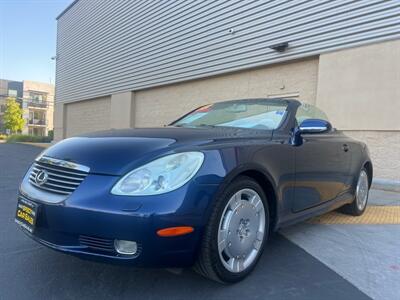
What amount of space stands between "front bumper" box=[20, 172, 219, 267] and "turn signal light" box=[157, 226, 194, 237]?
0.07 ft

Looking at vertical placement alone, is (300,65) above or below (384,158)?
above

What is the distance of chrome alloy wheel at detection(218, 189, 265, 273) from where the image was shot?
2.38 meters

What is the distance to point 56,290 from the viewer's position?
7.63 feet

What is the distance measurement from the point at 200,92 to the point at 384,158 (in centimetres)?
637

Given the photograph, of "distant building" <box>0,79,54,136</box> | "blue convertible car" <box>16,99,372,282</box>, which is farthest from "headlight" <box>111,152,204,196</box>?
"distant building" <box>0,79,54,136</box>

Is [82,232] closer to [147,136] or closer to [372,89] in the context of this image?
[147,136]

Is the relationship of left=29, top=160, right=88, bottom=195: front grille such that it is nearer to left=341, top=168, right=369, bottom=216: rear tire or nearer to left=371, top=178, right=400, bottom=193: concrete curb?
left=341, top=168, right=369, bottom=216: rear tire

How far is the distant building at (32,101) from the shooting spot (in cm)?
5475

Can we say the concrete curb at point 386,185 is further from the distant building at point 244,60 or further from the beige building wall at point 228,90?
the beige building wall at point 228,90

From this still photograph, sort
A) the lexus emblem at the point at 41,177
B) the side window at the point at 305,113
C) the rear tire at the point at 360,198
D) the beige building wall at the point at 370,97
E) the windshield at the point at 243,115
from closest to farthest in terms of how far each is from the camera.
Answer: the lexus emblem at the point at 41,177 < the windshield at the point at 243,115 < the side window at the point at 305,113 < the rear tire at the point at 360,198 < the beige building wall at the point at 370,97

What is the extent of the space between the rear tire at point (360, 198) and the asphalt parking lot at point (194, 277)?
1.12 metres

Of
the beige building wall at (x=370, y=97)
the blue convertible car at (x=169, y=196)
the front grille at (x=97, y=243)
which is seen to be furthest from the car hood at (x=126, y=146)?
the beige building wall at (x=370, y=97)

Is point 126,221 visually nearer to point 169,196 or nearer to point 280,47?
point 169,196

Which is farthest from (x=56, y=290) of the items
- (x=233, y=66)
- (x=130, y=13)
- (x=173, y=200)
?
(x=130, y=13)
